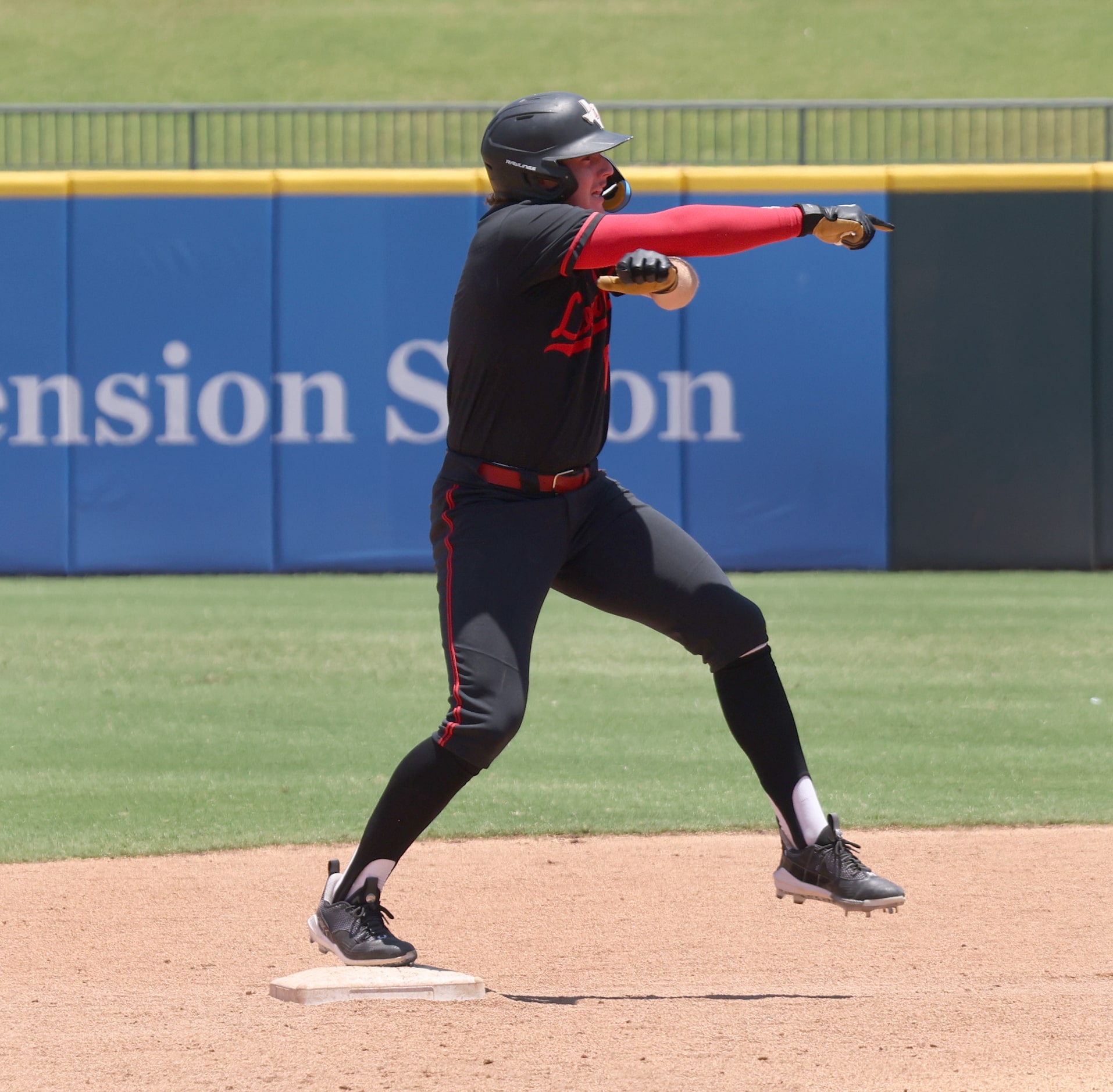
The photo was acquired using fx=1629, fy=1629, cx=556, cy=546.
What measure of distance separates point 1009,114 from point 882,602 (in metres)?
14.3

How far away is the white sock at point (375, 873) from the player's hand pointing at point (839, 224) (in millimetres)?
1702

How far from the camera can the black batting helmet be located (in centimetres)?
372

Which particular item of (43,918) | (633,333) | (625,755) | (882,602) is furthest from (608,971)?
(633,333)

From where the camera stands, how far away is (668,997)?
144 inches

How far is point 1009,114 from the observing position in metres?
23.2

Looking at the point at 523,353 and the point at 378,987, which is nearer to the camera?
the point at 378,987

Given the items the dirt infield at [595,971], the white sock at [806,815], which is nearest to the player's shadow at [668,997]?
the dirt infield at [595,971]

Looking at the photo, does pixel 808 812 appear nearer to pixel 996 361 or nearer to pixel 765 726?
pixel 765 726

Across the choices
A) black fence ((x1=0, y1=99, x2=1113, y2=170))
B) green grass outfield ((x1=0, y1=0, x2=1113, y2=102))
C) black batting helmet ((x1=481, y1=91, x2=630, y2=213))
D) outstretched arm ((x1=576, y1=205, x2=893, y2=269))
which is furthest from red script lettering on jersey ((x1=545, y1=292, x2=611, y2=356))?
green grass outfield ((x1=0, y1=0, x2=1113, y2=102))

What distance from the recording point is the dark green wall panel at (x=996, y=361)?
13.0 m

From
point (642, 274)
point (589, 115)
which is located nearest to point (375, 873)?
point (642, 274)

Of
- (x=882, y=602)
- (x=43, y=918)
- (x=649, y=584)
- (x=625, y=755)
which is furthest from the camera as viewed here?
(x=882, y=602)

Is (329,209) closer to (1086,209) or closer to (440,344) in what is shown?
(440,344)

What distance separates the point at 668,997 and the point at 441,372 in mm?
9604
